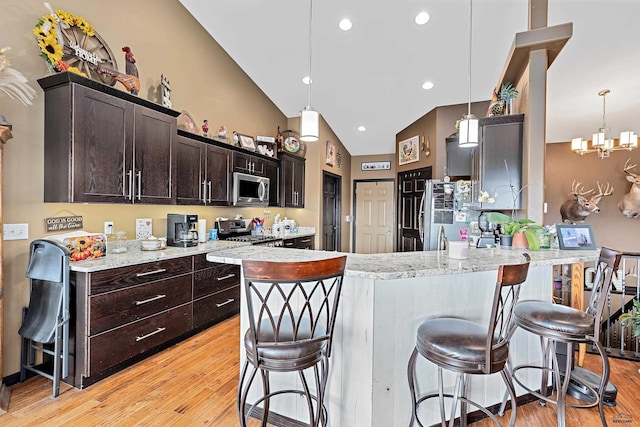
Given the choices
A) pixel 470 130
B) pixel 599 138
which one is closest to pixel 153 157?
pixel 470 130

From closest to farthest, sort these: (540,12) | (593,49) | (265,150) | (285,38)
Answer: (540,12) < (593,49) < (285,38) < (265,150)

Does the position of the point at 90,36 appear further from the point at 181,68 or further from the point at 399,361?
the point at 399,361

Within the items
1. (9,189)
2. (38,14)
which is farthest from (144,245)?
(38,14)

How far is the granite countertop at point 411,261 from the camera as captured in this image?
1509mm

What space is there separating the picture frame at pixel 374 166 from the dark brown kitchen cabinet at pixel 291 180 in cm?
225

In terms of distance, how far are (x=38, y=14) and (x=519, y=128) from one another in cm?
412

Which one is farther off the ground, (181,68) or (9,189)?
(181,68)

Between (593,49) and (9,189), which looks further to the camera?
(593,49)

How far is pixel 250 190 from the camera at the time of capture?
432cm

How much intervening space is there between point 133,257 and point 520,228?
3149 mm

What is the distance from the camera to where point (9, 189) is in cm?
218

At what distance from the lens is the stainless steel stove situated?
13.3ft

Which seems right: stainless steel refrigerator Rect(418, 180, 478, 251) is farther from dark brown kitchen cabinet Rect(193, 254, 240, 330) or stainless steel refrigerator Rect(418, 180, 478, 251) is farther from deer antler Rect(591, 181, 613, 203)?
deer antler Rect(591, 181, 613, 203)

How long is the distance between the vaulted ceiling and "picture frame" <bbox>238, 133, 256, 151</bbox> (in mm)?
1011
